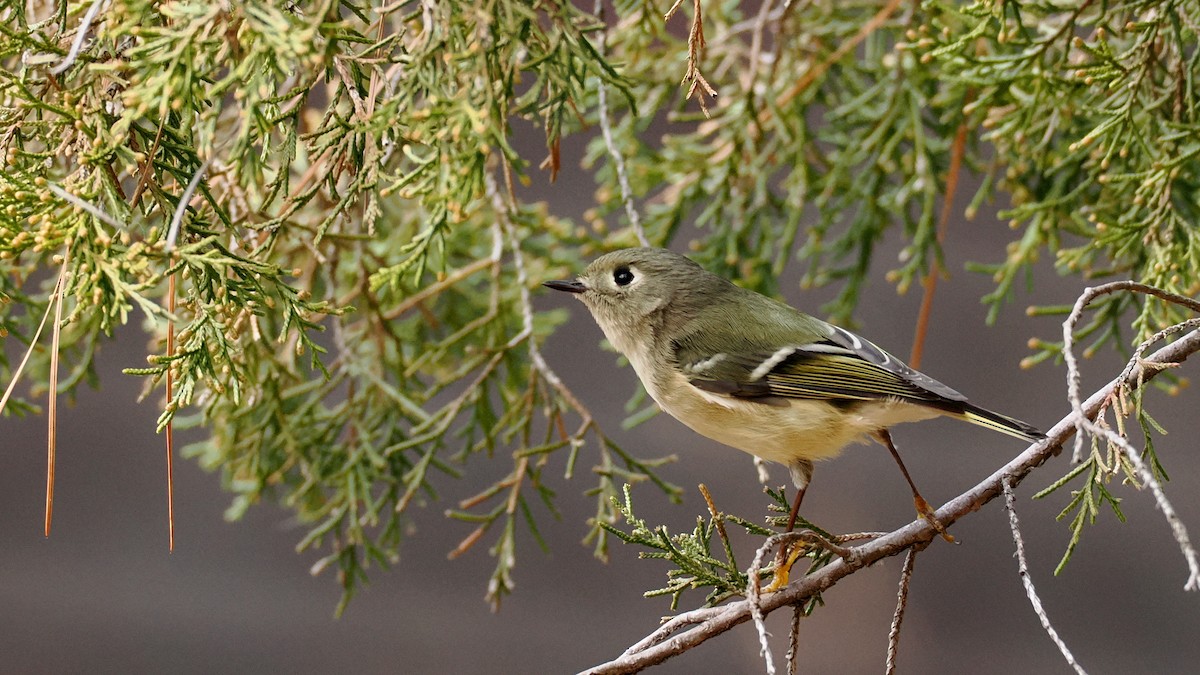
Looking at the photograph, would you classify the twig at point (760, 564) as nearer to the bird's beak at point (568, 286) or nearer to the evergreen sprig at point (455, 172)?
the evergreen sprig at point (455, 172)

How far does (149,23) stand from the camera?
2.21 feet

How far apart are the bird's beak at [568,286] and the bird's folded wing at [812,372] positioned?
4.7 inches

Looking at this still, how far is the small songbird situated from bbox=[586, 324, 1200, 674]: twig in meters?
0.04

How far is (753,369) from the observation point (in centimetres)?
98

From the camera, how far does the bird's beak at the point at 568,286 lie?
3.31 feet

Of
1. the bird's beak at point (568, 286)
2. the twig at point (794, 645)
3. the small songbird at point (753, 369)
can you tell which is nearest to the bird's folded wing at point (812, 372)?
the small songbird at point (753, 369)

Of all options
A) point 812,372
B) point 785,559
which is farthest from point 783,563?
point 812,372

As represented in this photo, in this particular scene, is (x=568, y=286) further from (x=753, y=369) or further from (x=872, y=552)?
(x=872, y=552)

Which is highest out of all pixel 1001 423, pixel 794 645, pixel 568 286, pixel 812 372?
pixel 568 286

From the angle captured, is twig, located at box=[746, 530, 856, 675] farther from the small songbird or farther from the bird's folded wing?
the bird's folded wing

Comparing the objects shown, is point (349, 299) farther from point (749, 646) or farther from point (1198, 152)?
point (749, 646)

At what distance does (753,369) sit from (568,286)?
0.20 m

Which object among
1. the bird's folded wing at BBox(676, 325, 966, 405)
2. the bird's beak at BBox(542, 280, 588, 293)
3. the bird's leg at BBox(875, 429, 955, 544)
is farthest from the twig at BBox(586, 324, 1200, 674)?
the bird's beak at BBox(542, 280, 588, 293)

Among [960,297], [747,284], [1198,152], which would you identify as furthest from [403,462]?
[960,297]
